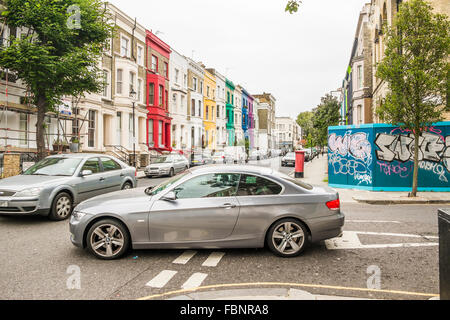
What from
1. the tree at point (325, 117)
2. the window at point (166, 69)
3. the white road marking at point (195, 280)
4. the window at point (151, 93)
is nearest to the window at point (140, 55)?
the window at point (151, 93)

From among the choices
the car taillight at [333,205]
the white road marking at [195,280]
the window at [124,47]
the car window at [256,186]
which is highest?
the window at [124,47]

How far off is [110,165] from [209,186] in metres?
5.50

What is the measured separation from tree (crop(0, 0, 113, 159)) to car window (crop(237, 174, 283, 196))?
11.3 metres

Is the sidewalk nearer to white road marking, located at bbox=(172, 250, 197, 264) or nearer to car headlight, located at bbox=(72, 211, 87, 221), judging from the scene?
white road marking, located at bbox=(172, 250, 197, 264)

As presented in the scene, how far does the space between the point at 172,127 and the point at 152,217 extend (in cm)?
2912

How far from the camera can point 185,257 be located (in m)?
4.87

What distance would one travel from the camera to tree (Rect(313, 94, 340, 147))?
26967 mm

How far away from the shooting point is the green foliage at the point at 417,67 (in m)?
10.4

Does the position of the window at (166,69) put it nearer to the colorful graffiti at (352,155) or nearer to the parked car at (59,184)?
the colorful graffiti at (352,155)

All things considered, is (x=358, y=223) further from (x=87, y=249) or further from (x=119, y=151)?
(x=119, y=151)

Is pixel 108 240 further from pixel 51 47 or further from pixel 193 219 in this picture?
pixel 51 47

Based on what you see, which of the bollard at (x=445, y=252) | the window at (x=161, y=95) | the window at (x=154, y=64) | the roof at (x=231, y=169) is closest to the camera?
the bollard at (x=445, y=252)

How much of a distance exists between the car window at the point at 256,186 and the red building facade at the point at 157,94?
24.0 m
